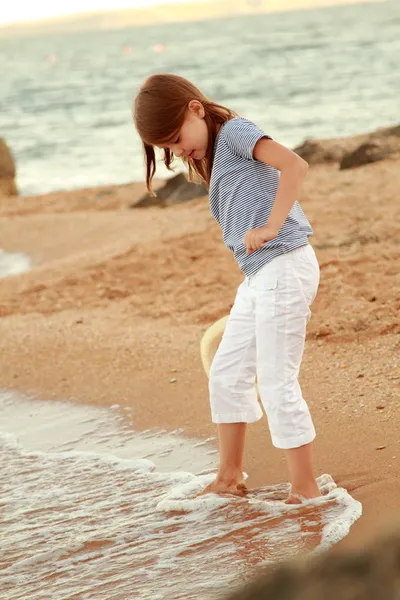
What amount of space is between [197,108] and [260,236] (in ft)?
1.62

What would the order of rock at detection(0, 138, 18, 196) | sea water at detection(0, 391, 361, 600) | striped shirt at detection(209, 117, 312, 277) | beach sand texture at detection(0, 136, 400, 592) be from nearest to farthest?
sea water at detection(0, 391, 361, 600)
striped shirt at detection(209, 117, 312, 277)
beach sand texture at detection(0, 136, 400, 592)
rock at detection(0, 138, 18, 196)

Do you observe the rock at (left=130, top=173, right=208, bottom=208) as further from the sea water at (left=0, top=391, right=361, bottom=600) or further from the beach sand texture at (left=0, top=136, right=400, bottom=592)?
the sea water at (left=0, top=391, right=361, bottom=600)

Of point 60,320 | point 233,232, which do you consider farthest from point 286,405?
point 60,320

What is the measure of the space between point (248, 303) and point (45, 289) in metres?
4.29

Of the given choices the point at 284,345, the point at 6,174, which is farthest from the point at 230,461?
the point at 6,174

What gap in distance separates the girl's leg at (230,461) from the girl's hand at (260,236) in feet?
2.19

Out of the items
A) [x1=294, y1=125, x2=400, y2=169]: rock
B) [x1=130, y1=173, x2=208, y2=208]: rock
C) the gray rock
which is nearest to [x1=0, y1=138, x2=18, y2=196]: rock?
[x1=130, y1=173, x2=208, y2=208]: rock

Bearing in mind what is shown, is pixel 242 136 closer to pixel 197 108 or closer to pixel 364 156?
pixel 197 108

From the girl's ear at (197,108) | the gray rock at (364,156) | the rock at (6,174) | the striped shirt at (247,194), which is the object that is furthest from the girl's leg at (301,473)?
the rock at (6,174)

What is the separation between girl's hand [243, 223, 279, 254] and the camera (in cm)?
276

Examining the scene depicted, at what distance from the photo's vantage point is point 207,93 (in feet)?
113

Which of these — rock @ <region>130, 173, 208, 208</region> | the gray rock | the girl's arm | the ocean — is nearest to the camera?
the girl's arm

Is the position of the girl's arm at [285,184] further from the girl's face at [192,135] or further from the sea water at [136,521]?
the sea water at [136,521]

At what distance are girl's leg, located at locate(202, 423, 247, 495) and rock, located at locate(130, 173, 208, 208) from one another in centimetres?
752
